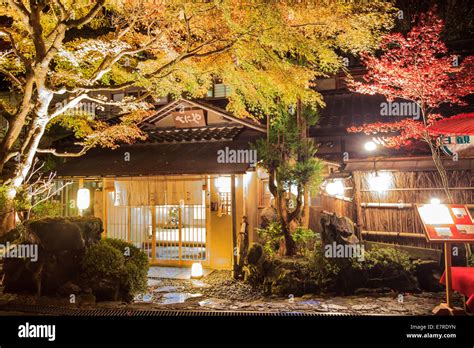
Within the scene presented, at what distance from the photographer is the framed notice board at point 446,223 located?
671 cm

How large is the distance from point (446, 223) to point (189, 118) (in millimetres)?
10223

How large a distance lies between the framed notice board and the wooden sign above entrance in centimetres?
930

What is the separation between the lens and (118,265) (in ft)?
29.0

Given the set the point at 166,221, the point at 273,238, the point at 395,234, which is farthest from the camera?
the point at 166,221

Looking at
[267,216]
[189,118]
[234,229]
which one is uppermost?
[189,118]

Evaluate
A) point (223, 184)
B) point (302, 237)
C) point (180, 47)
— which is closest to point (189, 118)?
point (180, 47)

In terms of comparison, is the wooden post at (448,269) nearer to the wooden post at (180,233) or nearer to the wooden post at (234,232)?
the wooden post at (234,232)

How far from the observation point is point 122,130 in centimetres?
1347

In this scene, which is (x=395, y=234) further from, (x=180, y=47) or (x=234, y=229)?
(x=180, y=47)

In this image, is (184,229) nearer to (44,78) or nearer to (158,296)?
(158,296)

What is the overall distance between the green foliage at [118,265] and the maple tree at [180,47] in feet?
8.22

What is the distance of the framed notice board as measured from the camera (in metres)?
6.71

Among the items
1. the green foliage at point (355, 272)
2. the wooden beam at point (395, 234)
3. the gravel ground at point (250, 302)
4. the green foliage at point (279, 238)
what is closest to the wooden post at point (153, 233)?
the gravel ground at point (250, 302)

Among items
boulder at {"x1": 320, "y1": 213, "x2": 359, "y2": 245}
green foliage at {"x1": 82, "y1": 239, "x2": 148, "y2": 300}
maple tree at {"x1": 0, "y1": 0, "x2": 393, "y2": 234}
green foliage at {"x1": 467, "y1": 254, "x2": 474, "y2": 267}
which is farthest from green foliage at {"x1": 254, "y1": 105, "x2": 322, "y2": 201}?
green foliage at {"x1": 82, "y1": 239, "x2": 148, "y2": 300}
